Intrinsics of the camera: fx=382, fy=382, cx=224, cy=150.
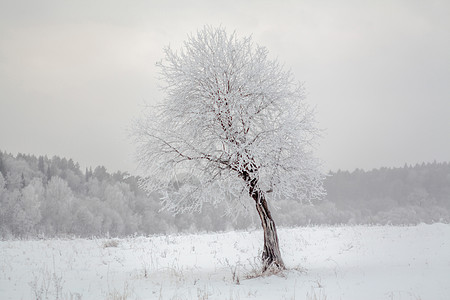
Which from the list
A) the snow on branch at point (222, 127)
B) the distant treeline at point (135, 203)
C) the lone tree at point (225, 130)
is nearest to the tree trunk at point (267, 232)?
the lone tree at point (225, 130)

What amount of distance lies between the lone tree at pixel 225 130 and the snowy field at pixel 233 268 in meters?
2.08

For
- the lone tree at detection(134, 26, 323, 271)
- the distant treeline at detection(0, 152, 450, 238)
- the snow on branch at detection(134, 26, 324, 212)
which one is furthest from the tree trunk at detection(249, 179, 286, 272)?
the distant treeline at detection(0, 152, 450, 238)

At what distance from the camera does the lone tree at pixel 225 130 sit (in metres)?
12.0

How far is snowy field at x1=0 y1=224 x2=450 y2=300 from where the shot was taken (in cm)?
924

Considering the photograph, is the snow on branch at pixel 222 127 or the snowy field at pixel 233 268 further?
the snow on branch at pixel 222 127

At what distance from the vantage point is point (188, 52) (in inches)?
514

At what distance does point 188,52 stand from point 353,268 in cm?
924

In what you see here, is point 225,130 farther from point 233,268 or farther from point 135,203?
point 135,203

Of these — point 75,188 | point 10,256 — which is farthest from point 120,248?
point 75,188

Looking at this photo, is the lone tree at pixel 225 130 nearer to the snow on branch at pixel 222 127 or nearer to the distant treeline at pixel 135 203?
the snow on branch at pixel 222 127

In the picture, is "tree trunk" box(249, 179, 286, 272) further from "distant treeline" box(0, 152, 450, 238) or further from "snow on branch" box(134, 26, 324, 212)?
"distant treeline" box(0, 152, 450, 238)

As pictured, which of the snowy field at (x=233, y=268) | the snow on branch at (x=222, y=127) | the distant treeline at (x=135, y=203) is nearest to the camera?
the snowy field at (x=233, y=268)

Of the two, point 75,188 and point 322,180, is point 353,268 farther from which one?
point 75,188

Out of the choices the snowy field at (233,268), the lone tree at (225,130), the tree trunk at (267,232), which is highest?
the lone tree at (225,130)
